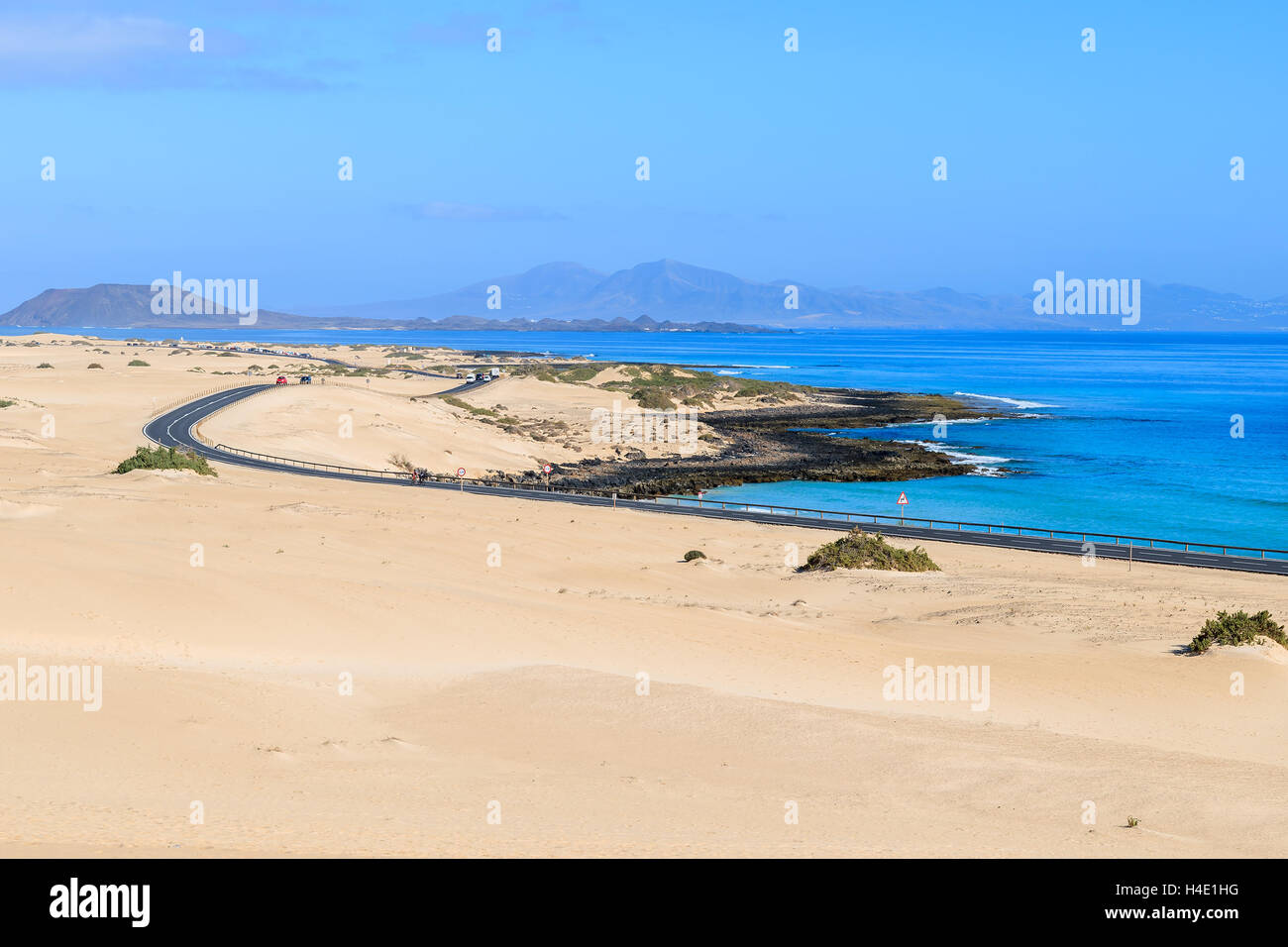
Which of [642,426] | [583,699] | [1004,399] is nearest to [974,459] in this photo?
[642,426]

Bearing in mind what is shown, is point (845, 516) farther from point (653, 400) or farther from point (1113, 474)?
point (653, 400)

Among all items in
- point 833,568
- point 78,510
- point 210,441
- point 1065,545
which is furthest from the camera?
point 210,441

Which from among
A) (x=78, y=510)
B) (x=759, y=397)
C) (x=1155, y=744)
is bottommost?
(x=1155, y=744)
